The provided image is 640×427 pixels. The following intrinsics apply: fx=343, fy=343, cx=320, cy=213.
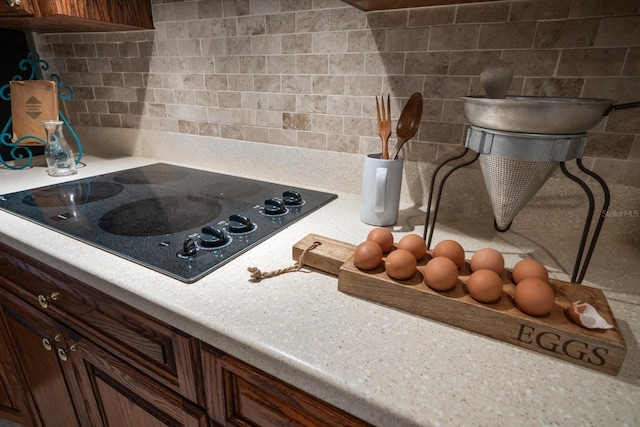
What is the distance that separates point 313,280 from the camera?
0.61 meters

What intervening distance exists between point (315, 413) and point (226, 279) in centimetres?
26

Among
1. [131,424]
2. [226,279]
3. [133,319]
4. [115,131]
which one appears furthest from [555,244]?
[115,131]

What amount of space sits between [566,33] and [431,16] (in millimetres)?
290

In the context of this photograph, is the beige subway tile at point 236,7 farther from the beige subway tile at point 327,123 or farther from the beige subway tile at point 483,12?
the beige subway tile at point 483,12

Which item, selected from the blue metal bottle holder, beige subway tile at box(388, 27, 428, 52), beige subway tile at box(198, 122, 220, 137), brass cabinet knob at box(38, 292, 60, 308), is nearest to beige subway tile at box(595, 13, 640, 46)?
beige subway tile at box(388, 27, 428, 52)

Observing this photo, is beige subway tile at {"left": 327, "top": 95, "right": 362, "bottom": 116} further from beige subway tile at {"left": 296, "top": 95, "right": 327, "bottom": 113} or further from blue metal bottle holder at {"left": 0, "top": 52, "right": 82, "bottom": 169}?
blue metal bottle holder at {"left": 0, "top": 52, "right": 82, "bottom": 169}

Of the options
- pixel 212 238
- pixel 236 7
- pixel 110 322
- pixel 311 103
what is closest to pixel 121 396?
pixel 110 322

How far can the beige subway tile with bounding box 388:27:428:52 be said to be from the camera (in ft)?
2.81

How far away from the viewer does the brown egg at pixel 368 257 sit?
559 millimetres

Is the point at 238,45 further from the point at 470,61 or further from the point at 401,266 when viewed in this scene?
the point at 401,266

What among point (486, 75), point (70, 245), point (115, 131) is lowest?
point (70, 245)

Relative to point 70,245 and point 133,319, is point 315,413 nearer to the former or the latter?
point 133,319

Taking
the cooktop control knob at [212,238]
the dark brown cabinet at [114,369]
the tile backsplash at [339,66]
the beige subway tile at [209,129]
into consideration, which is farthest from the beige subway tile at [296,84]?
the dark brown cabinet at [114,369]

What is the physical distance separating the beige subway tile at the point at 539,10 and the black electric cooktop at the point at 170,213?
0.62m
